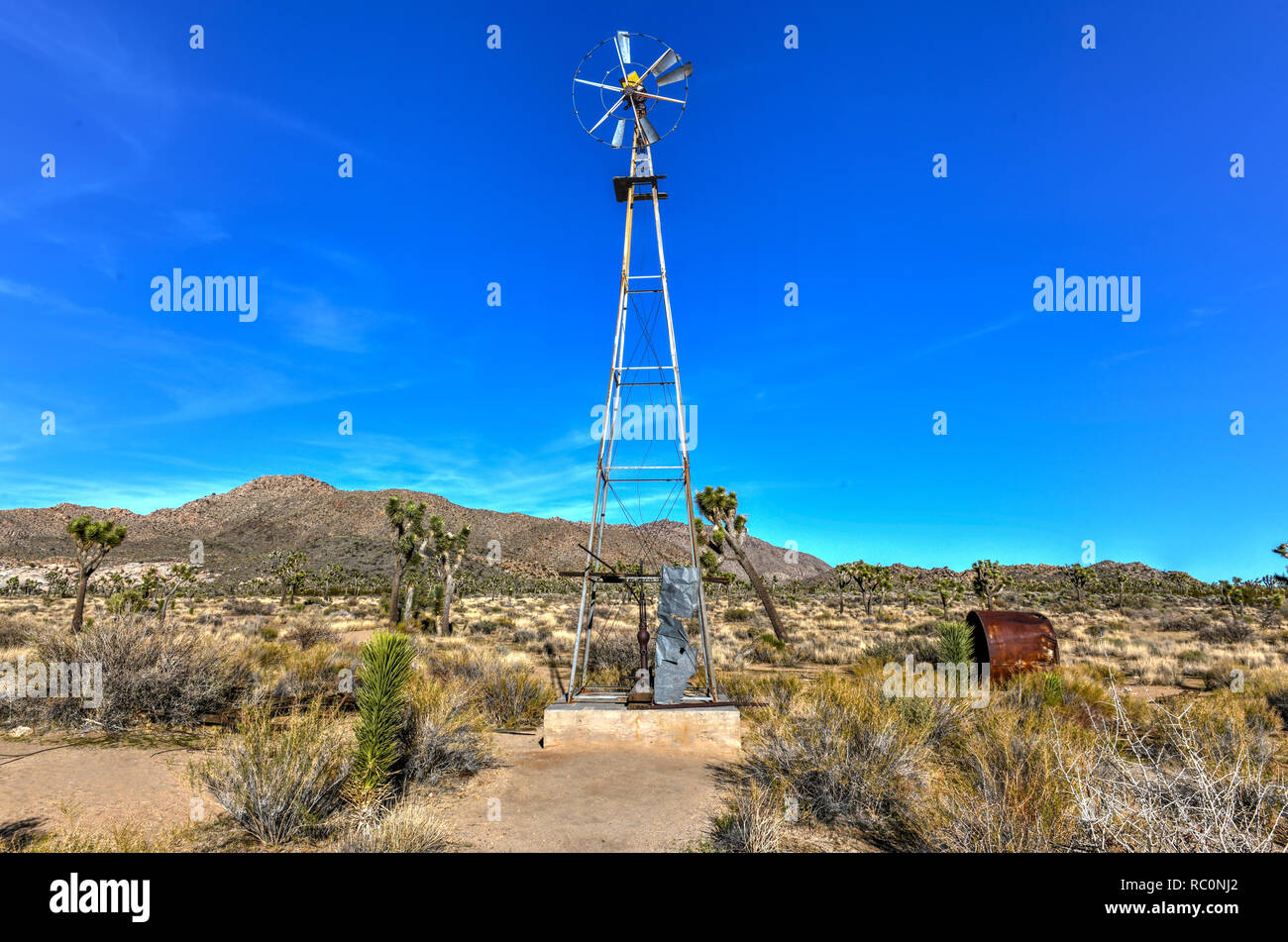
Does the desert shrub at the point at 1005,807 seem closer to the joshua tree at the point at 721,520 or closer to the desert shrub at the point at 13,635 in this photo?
the joshua tree at the point at 721,520

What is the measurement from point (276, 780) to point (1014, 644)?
15.2 meters

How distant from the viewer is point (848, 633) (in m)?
28.5

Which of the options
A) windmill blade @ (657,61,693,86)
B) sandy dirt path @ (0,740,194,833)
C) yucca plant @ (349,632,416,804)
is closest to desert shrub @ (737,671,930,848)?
yucca plant @ (349,632,416,804)

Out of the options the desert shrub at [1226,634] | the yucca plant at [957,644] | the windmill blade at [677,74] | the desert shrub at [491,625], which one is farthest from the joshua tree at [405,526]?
the desert shrub at [1226,634]

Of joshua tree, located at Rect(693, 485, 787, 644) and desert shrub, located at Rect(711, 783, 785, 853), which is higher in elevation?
joshua tree, located at Rect(693, 485, 787, 644)

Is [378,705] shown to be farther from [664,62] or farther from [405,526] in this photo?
[405,526]

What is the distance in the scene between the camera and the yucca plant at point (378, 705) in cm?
720

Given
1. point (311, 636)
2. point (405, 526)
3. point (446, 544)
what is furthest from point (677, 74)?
point (405, 526)

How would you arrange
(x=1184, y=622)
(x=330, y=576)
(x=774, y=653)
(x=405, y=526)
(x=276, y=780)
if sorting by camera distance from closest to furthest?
(x=276, y=780) → (x=774, y=653) → (x=405, y=526) → (x=1184, y=622) → (x=330, y=576)

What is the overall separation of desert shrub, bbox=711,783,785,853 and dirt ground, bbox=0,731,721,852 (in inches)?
12.8

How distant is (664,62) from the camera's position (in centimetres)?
1227

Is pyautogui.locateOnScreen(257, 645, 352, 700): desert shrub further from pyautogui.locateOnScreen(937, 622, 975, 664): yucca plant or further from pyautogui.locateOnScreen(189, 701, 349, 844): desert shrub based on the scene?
pyautogui.locateOnScreen(937, 622, 975, 664): yucca plant

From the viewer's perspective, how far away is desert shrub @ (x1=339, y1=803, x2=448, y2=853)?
17.9 feet
